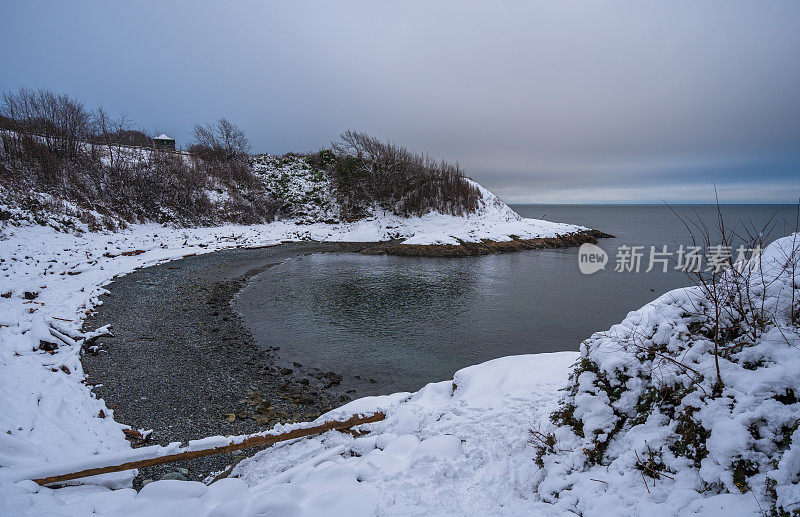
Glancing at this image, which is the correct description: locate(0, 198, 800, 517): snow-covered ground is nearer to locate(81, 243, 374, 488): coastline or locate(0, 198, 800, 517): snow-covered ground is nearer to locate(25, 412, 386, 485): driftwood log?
locate(25, 412, 386, 485): driftwood log

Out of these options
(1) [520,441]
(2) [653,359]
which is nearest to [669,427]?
(2) [653,359]

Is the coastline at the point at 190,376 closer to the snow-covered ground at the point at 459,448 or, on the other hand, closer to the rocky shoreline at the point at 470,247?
the snow-covered ground at the point at 459,448

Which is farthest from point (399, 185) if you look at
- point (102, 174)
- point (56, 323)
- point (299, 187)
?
point (56, 323)

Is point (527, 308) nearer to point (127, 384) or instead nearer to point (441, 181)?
point (127, 384)

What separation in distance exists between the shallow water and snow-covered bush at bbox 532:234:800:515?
4477 millimetres

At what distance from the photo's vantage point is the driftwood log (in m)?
3.72

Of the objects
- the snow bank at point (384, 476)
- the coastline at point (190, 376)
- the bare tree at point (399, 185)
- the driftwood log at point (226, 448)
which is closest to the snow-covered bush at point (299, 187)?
the bare tree at point (399, 185)

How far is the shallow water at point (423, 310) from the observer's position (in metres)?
9.12

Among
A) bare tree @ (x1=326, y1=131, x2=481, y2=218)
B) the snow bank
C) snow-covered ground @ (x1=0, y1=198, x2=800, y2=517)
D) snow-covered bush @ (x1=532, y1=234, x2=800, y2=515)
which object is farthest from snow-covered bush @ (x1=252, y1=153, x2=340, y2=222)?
snow-covered bush @ (x1=532, y1=234, x2=800, y2=515)

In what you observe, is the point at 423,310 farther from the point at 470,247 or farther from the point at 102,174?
the point at 102,174

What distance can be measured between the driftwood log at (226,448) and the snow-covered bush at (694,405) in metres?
2.62

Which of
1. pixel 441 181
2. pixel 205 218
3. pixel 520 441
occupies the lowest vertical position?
pixel 520 441

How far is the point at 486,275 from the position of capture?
62.5 ft

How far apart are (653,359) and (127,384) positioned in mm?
8230
